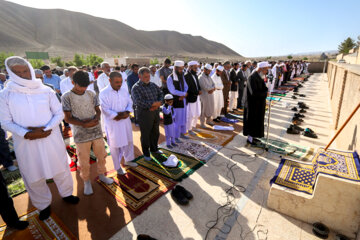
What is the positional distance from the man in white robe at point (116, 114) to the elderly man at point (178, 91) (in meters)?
1.53

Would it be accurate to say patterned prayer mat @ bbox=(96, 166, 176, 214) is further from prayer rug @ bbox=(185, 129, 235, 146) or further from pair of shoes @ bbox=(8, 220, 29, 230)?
prayer rug @ bbox=(185, 129, 235, 146)

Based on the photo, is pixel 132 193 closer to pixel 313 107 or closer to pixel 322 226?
pixel 322 226

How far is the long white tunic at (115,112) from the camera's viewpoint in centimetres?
354

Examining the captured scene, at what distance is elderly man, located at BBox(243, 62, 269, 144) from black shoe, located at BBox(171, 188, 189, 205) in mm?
2647

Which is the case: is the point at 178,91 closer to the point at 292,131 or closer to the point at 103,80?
the point at 103,80

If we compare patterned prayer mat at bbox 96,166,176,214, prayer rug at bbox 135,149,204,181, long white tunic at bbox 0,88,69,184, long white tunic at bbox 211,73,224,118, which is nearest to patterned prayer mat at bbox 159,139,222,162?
prayer rug at bbox 135,149,204,181

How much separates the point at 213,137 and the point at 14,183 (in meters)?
4.54

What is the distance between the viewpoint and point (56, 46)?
230 ft

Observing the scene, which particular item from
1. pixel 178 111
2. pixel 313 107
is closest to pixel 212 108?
pixel 178 111

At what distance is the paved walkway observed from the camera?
263 cm

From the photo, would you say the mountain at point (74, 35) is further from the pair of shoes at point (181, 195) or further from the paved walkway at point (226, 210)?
the pair of shoes at point (181, 195)

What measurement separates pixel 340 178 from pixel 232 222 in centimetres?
146

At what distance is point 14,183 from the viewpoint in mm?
3805

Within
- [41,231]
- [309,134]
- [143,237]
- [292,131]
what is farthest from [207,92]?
[41,231]
